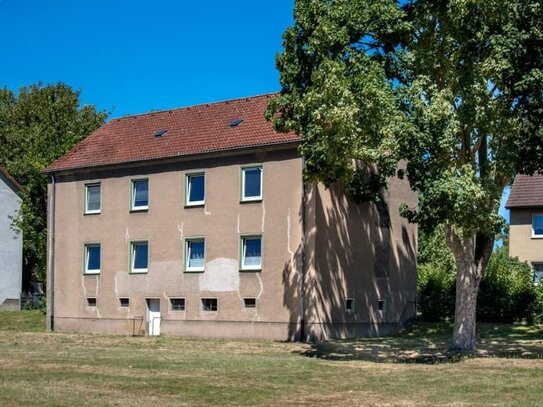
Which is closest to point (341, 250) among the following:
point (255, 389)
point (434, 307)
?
point (434, 307)

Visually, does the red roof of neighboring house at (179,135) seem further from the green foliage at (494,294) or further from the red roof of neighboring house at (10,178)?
the red roof of neighboring house at (10,178)

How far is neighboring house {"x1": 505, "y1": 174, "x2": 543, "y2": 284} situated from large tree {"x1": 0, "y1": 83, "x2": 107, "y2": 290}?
2470 centimetres

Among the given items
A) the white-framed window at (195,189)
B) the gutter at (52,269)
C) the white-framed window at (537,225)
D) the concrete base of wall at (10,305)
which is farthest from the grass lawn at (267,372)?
the concrete base of wall at (10,305)

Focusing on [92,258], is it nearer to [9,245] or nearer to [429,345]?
[429,345]

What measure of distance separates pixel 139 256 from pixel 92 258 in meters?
2.92

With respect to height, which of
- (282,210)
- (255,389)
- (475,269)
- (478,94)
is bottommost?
(255,389)

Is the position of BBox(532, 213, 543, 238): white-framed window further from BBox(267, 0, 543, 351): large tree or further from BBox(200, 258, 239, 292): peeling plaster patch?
BBox(267, 0, 543, 351): large tree

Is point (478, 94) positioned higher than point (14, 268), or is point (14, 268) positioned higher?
point (478, 94)

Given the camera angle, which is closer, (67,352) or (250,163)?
(67,352)

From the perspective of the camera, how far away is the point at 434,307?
39.5 m

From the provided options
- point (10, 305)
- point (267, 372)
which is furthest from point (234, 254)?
point (10, 305)

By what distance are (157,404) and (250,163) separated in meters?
19.9

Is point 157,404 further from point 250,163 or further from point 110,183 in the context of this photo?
point 110,183

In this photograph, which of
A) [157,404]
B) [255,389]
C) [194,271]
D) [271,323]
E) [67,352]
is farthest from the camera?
[194,271]
